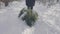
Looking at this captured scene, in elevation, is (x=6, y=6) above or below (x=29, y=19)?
below

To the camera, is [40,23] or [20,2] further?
[20,2]

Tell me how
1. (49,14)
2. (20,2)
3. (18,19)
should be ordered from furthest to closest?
1. (20,2)
2. (49,14)
3. (18,19)

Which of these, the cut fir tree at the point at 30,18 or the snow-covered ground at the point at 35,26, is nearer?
the snow-covered ground at the point at 35,26

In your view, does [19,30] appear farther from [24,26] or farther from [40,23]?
[40,23]

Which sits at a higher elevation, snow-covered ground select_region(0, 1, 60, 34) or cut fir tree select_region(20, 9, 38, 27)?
cut fir tree select_region(20, 9, 38, 27)

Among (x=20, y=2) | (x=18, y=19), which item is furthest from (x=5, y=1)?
(x=18, y=19)

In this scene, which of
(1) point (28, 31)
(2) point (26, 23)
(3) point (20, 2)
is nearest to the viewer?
(1) point (28, 31)

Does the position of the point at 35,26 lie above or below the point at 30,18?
below

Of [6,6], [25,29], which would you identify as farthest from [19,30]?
[6,6]

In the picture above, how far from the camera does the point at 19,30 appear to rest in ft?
16.9

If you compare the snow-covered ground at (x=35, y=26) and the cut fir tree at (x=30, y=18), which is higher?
the cut fir tree at (x=30, y=18)

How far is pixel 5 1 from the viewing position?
8.10 m

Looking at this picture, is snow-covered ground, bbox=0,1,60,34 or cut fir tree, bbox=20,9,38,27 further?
cut fir tree, bbox=20,9,38,27

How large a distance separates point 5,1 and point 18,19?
8.06ft
